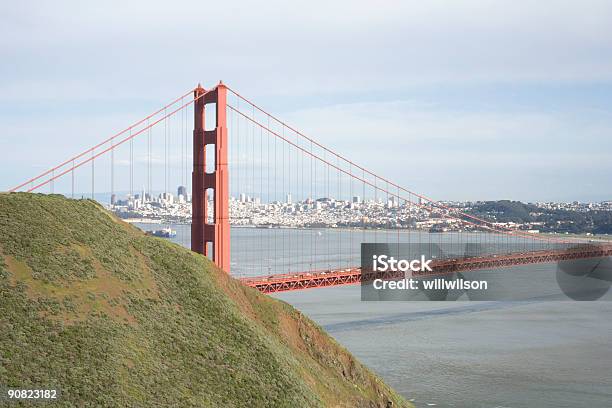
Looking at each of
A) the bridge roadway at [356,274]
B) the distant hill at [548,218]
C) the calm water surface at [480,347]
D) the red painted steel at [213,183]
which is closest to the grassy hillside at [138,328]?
the calm water surface at [480,347]

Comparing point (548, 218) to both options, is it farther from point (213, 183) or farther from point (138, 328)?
point (138, 328)

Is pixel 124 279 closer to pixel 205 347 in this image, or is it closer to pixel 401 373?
pixel 205 347

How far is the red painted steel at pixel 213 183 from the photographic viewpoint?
96.3ft

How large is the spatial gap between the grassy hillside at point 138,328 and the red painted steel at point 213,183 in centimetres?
809

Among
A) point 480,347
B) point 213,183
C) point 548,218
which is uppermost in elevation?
point 213,183

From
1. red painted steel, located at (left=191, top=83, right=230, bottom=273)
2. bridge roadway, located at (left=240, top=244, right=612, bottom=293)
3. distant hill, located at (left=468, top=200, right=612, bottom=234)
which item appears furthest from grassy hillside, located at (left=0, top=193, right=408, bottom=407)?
distant hill, located at (left=468, top=200, right=612, bottom=234)

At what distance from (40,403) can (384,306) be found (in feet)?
109

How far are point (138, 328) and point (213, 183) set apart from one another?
1469cm

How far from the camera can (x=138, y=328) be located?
15508mm

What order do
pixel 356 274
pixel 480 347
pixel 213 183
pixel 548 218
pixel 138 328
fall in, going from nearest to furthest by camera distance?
1. pixel 138 328
2. pixel 213 183
3. pixel 480 347
4. pixel 356 274
5. pixel 548 218

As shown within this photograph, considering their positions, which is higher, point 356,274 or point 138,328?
point 138,328

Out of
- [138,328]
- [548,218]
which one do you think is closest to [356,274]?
[138,328]

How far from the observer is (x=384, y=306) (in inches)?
1734

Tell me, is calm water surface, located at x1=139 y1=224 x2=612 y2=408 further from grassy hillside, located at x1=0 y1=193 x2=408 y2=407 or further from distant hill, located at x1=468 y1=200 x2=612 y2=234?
distant hill, located at x1=468 y1=200 x2=612 y2=234
